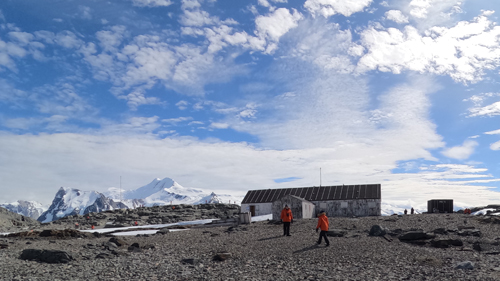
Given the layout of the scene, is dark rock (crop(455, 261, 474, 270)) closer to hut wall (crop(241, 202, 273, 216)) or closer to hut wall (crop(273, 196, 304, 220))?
hut wall (crop(273, 196, 304, 220))

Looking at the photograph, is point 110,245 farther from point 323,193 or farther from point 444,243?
point 323,193

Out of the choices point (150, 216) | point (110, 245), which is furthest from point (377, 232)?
point (150, 216)

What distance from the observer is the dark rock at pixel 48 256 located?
17.2 metres

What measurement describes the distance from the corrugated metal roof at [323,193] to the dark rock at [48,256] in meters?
43.5

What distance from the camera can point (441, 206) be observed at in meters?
55.2

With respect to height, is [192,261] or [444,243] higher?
[444,243]

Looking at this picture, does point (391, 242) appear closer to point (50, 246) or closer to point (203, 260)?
point (203, 260)

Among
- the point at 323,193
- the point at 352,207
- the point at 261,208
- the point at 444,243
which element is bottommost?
the point at 261,208

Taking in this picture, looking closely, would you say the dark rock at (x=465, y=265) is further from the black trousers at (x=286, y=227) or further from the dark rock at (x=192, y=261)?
the black trousers at (x=286, y=227)

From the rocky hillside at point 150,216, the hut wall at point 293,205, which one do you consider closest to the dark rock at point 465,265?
the hut wall at point 293,205

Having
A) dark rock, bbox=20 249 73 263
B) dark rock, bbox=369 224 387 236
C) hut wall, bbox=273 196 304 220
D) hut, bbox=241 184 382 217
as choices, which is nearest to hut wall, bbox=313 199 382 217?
hut, bbox=241 184 382 217

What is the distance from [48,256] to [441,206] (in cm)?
5270

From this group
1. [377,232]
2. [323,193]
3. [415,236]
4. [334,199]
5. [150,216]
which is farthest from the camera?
[150,216]

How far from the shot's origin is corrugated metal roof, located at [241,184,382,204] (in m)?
55.3
